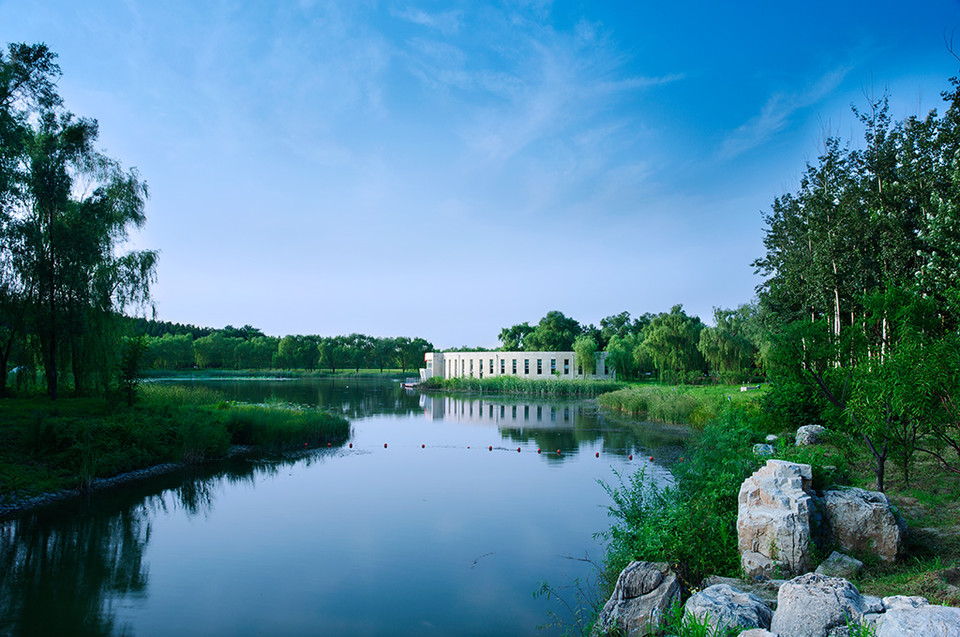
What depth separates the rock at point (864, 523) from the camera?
6.36 m

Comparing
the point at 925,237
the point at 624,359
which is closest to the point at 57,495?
the point at 925,237

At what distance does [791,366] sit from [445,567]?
24.0 feet

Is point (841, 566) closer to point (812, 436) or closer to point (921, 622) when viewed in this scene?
point (921, 622)

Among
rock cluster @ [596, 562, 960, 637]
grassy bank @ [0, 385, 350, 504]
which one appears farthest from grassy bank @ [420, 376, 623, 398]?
rock cluster @ [596, 562, 960, 637]

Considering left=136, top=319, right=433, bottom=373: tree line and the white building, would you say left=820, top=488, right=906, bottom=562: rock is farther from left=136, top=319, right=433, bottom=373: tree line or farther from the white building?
left=136, top=319, right=433, bottom=373: tree line

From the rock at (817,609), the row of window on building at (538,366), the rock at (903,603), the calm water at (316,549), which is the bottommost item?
the calm water at (316,549)

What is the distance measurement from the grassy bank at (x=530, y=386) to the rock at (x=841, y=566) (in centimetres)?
3999

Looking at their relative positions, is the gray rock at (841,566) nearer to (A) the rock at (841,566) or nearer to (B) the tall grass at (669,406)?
(A) the rock at (841,566)

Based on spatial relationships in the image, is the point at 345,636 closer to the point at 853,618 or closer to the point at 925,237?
the point at 853,618

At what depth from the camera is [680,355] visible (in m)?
45.8

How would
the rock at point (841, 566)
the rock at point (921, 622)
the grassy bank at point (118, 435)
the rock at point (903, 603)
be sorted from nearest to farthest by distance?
the rock at point (921, 622) < the rock at point (903, 603) < the rock at point (841, 566) < the grassy bank at point (118, 435)

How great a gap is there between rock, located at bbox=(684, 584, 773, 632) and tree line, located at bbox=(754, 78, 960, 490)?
3964mm

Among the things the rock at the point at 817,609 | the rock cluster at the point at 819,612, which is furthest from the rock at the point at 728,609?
the rock at the point at 817,609

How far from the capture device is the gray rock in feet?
19.9
